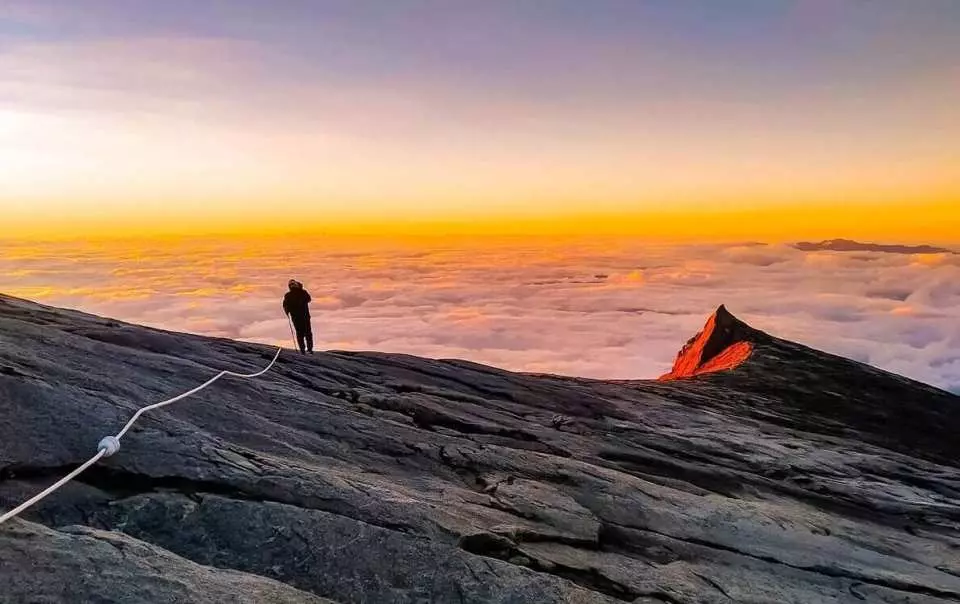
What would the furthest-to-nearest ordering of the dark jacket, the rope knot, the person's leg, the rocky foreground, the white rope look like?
the dark jacket < the person's leg < the rope knot < the rocky foreground < the white rope

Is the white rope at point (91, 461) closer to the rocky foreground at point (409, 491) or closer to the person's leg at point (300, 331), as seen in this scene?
the rocky foreground at point (409, 491)

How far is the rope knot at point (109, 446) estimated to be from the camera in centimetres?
977

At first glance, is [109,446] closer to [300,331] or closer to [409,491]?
[409,491]

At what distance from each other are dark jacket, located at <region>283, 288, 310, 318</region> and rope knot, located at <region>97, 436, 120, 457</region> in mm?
14633

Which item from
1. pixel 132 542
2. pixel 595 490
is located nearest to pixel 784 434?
pixel 595 490

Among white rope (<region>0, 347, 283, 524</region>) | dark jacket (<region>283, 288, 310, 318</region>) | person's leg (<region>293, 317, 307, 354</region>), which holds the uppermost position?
dark jacket (<region>283, 288, 310, 318</region>)

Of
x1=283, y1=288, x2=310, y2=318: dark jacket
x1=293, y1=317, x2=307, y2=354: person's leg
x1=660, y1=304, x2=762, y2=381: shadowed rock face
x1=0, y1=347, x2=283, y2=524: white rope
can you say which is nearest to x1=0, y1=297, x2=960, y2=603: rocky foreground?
x1=0, y1=347, x2=283, y2=524: white rope

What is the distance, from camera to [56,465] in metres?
9.59

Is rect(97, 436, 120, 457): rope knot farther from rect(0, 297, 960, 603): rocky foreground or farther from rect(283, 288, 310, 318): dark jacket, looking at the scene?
rect(283, 288, 310, 318): dark jacket

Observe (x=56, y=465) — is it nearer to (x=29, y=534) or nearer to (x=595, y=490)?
(x=29, y=534)

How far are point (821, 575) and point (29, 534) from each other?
47.5 ft

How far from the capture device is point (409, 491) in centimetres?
1226

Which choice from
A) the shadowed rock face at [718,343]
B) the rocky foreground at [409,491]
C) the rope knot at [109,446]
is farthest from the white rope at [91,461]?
the shadowed rock face at [718,343]

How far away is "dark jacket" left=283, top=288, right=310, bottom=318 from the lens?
963 inches
